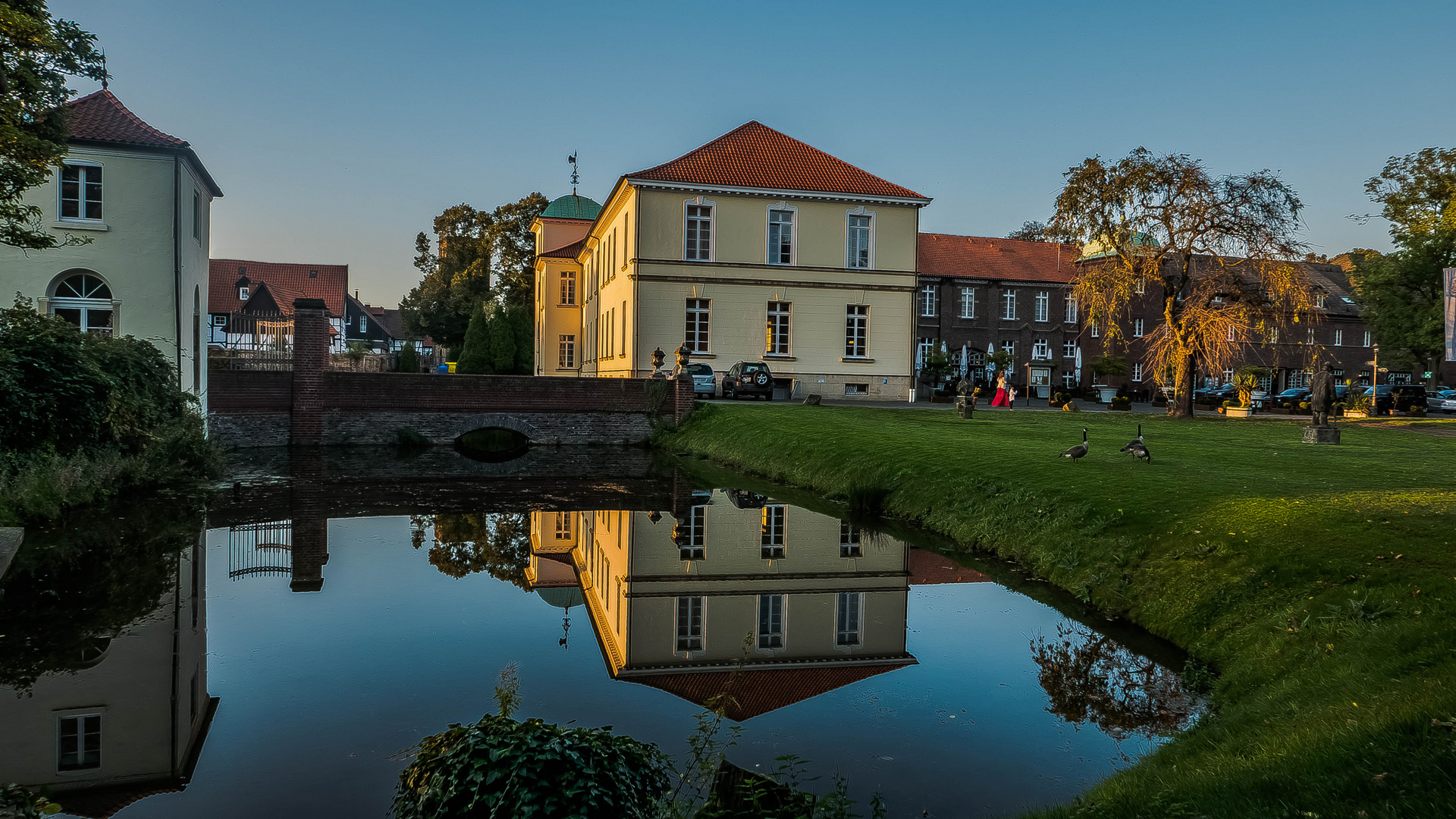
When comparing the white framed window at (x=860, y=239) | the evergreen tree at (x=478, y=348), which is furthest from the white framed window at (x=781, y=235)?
the evergreen tree at (x=478, y=348)

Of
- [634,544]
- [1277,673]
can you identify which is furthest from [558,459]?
[1277,673]

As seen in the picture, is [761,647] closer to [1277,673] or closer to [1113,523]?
[1277,673]

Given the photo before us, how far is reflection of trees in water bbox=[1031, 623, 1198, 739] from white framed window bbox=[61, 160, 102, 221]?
19370 millimetres

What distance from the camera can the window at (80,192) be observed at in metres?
18.2

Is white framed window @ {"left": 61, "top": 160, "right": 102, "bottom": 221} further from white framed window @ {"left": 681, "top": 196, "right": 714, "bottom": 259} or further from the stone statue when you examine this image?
the stone statue

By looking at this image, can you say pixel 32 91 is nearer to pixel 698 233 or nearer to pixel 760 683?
pixel 760 683

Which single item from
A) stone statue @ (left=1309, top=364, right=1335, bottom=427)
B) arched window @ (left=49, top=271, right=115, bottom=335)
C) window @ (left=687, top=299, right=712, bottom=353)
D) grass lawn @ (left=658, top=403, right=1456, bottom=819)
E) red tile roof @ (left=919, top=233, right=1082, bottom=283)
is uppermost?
red tile roof @ (left=919, top=233, right=1082, bottom=283)

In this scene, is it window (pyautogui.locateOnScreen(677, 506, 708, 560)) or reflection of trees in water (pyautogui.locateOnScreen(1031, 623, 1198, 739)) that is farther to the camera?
window (pyautogui.locateOnScreen(677, 506, 708, 560))

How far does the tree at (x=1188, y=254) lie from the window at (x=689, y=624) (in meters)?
24.7

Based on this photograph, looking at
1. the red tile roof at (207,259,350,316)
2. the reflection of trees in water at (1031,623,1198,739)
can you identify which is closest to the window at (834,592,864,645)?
the reflection of trees in water at (1031,623,1198,739)

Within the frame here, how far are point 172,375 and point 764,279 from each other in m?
21.1

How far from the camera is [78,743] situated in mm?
5645

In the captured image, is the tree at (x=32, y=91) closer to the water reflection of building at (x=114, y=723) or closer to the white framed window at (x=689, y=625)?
the water reflection of building at (x=114, y=723)

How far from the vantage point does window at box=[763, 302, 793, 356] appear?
34438 mm
